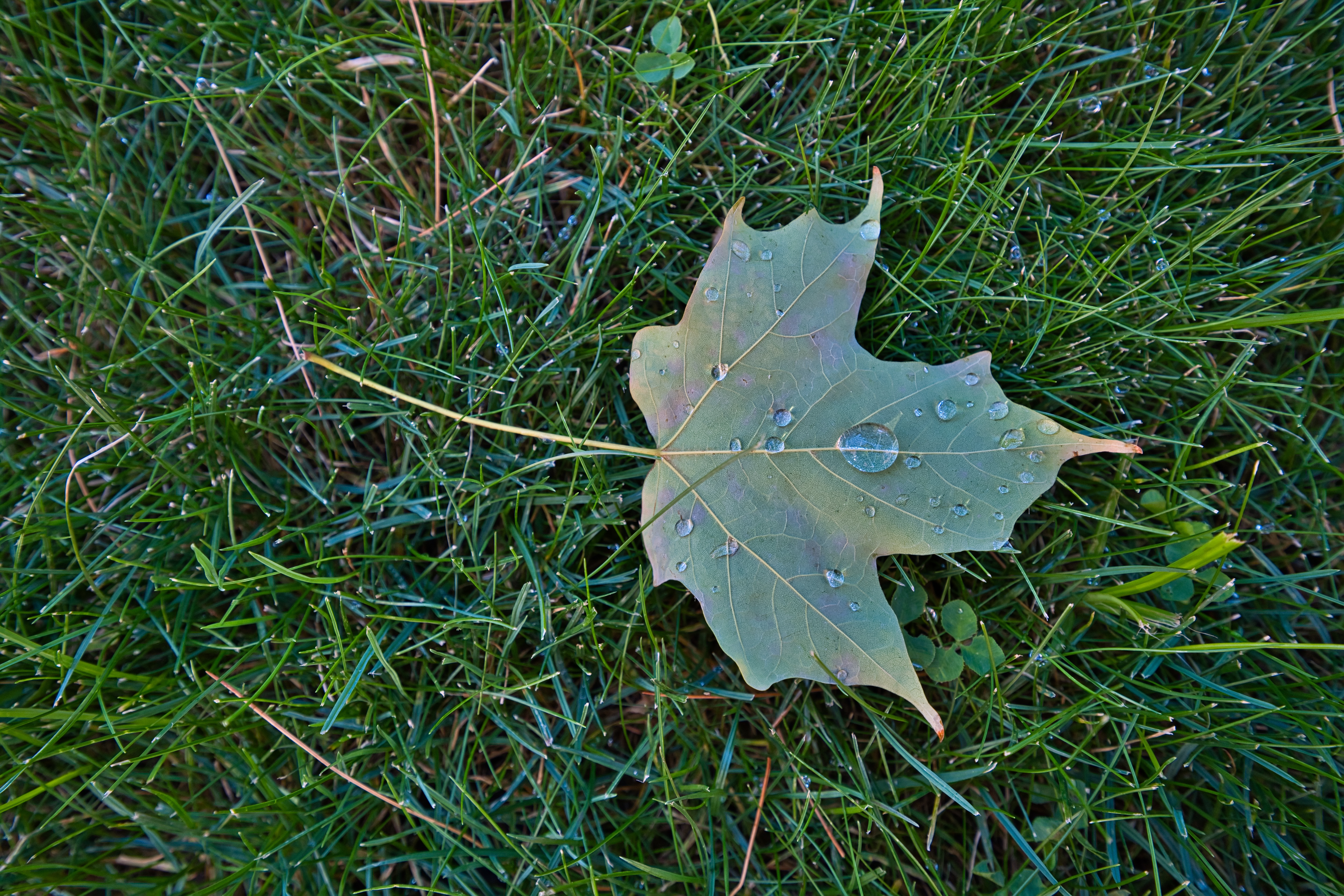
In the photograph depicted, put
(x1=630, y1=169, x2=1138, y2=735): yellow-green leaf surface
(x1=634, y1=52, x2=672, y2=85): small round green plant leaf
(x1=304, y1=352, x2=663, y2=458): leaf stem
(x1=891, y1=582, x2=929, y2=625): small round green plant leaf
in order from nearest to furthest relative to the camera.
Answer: (x1=630, y1=169, x2=1138, y2=735): yellow-green leaf surface, (x1=304, y1=352, x2=663, y2=458): leaf stem, (x1=891, y1=582, x2=929, y2=625): small round green plant leaf, (x1=634, y1=52, x2=672, y2=85): small round green plant leaf

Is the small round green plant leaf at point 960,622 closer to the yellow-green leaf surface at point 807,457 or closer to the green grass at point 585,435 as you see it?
the green grass at point 585,435

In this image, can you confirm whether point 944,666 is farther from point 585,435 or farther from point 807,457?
point 585,435

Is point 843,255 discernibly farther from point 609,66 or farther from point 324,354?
point 324,354

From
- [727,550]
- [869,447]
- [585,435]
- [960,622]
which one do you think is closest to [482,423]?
[585,435]

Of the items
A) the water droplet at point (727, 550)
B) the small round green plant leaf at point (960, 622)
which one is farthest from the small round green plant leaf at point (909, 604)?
the water droplet at point (727, 550)

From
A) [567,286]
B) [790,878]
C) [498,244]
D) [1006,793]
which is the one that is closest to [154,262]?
[498,244]

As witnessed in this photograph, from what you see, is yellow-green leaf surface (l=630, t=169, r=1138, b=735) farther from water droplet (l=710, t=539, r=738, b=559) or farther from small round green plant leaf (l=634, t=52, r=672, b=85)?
small round green plant leaf (l=634, t=52, r=672, b=85)

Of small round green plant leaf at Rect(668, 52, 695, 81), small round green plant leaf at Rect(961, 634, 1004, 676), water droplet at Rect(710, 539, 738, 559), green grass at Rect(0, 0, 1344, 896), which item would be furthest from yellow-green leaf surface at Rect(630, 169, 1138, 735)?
small round green plant leaf at Rect(668, 52, 695, 81)
